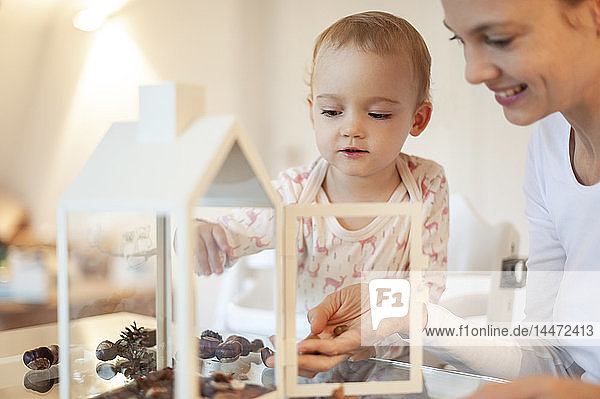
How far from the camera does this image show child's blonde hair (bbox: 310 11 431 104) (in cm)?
80

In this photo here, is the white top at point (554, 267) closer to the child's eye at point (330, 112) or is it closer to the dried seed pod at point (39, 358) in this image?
the child's eye at point (330, 112)

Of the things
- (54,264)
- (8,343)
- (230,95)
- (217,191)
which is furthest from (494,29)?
(54,264)

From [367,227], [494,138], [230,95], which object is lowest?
[367,227]

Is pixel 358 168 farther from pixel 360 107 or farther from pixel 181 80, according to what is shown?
pixel 181 80

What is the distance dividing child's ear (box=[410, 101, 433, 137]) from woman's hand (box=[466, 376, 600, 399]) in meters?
0.45

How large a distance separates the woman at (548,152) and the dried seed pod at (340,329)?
1 centimetres

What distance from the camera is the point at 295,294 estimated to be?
61 cm

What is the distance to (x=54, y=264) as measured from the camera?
1.51 metres

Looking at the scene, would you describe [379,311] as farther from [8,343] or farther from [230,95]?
[230,95]

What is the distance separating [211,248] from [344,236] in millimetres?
175

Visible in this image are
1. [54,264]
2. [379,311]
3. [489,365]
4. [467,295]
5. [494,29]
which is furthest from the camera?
[54,264]

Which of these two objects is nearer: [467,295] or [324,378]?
[324,378]

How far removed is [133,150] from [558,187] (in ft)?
1.83

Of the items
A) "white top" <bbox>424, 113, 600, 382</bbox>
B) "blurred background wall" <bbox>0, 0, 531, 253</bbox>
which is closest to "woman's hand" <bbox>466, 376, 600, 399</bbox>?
"white top" <bbox>424, 113, 600, 382</bbox>
